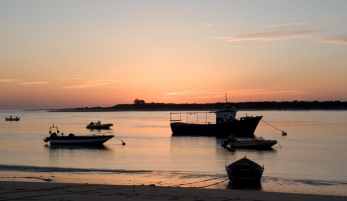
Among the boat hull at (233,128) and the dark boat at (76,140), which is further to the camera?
the boat hull at (233,128)

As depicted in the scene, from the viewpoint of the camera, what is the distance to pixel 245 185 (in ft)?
61.3

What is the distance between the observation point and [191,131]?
59500 millimetres

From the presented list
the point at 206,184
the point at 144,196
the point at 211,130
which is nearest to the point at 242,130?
the point at 211,130

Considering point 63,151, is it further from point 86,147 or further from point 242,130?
point 242,130

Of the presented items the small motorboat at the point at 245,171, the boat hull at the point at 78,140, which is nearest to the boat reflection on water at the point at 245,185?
the small motorboat at the point at 245,171

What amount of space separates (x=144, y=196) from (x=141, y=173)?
10.4 m

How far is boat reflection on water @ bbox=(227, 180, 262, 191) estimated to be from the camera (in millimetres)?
17859

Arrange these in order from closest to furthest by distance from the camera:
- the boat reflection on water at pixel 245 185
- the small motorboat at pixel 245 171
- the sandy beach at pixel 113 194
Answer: the sandy beach at pixel 113 194 < the boat reflection on water at pixel 245 185 < the small motorboat at pixel 245 171

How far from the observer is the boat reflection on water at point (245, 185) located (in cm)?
1786

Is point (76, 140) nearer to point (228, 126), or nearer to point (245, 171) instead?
point (228, 126)

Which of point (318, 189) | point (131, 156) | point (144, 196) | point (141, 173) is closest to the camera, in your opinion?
point (144, 196)

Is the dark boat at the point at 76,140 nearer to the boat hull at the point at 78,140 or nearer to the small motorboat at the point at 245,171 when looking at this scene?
the boat hull at the point at 78,140

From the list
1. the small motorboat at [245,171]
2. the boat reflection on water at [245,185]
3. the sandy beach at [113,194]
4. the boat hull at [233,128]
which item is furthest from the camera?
the boat hull at [233,128]

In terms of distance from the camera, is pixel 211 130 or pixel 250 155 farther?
pixel 211 130
